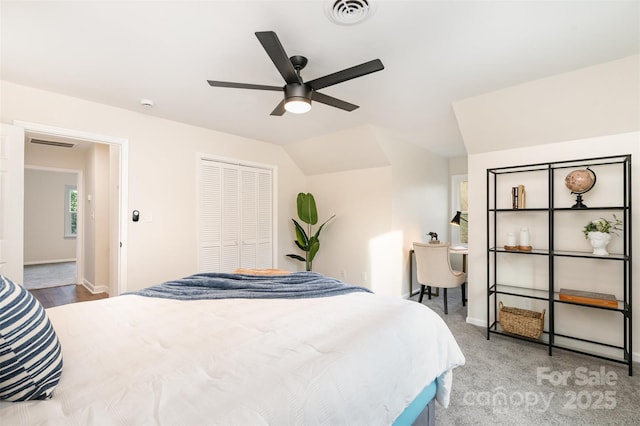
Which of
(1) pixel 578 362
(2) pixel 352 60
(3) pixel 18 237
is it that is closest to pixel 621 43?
(2) pixel 352 60

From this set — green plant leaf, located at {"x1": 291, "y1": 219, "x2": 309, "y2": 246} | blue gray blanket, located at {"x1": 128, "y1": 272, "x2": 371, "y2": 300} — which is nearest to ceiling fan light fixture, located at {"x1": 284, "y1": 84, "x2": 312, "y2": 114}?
blue gray blanket, located at {"x1": 128, "y1": 272, "x2": 371, "y2": 300}

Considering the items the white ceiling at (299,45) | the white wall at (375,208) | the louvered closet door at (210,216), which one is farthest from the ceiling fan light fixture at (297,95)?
the louvered closet door at (210,216)

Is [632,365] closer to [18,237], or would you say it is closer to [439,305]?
[439,305]

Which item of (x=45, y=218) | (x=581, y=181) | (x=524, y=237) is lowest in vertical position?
(x=524, y=237)

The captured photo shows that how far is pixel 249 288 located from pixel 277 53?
153 cm

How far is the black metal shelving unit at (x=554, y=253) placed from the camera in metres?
2.40

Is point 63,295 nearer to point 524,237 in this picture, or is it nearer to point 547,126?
point 524,237

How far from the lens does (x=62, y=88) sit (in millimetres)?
2648

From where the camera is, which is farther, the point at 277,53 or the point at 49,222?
the point at 49,222

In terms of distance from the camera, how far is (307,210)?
4.62m

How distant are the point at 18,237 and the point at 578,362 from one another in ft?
15.8

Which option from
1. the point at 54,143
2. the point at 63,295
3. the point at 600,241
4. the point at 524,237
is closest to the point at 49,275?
the point at 63,295

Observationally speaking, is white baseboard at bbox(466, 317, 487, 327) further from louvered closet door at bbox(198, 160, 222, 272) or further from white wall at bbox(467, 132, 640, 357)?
louvered closet door at bbox(198, 160, 222, 272)

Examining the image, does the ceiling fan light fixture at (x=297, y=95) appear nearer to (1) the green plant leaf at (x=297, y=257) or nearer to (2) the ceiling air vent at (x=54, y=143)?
(1) the green plant leaf at (x=297, y=257)
